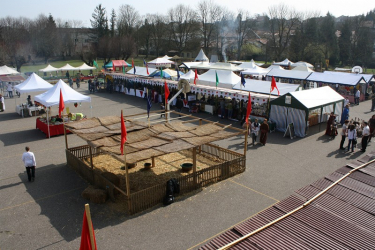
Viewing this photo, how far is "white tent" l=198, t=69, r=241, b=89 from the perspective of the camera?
24.1m

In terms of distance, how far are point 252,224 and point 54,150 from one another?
12.5m

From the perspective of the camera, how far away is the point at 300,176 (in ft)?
38.9

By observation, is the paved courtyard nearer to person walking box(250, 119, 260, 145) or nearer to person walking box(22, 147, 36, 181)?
person walking box(22, 147, 36, 181)

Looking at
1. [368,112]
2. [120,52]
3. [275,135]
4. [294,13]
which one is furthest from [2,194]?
[294,13]

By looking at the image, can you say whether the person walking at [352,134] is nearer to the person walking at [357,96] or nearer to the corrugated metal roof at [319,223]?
the corrugated metal roof at [319,223]

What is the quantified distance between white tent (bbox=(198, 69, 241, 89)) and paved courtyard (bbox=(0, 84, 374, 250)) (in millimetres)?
8783

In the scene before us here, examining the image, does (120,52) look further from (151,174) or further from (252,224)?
(252,224)

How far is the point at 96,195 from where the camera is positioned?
9.75m

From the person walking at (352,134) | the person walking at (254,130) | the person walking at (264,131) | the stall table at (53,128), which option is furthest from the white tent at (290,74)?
the stall table at (53,128)

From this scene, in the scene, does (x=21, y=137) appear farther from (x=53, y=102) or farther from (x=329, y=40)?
(x=329, y=40)

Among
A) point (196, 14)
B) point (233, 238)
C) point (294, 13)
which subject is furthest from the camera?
point (196, 14)

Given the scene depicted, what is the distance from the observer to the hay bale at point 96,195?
9.77 m

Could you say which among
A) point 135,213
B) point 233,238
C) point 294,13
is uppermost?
point 294,13

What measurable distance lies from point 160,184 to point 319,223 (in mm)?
5600
